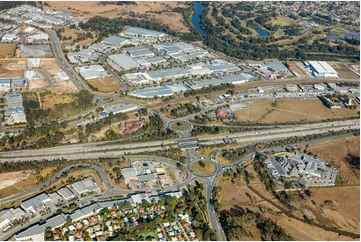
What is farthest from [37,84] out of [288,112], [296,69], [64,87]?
[296,69]

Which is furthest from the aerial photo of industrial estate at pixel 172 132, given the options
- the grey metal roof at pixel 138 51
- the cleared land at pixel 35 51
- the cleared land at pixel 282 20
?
the cleared land at pixel 282 20

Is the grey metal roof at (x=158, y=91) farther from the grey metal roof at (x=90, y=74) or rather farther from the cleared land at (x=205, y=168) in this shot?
the cleared land at (x=205, y=168)

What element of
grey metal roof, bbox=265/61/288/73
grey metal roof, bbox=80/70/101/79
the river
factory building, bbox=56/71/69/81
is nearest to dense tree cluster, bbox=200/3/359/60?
the river

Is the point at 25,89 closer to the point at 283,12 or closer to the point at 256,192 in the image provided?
the point at 256,192

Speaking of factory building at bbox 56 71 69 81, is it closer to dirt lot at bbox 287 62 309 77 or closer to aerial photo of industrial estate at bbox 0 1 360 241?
aerial photo of industrial estate at bbox 0 1 360 241

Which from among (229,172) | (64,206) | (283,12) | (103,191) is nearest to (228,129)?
(229,172)

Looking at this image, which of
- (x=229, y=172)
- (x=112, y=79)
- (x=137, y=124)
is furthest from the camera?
(x=112, y=79)
